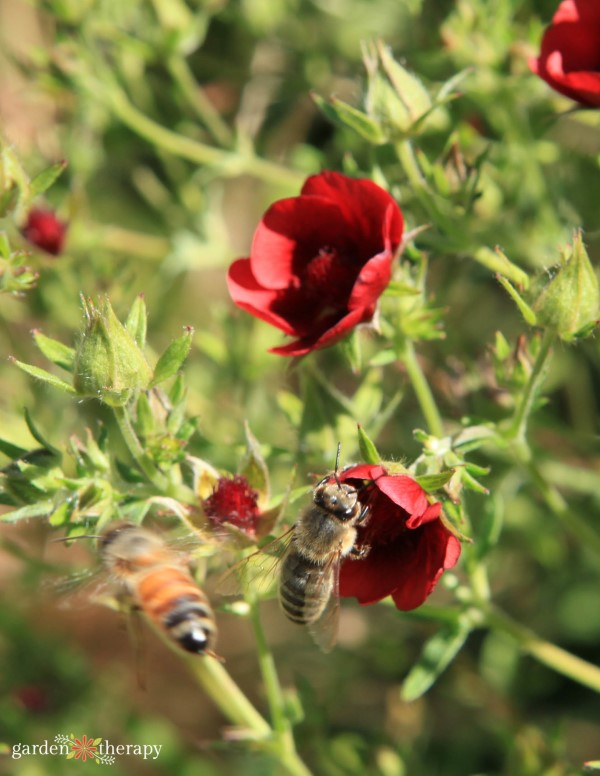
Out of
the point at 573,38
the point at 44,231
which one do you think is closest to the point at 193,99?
the point at 44,231

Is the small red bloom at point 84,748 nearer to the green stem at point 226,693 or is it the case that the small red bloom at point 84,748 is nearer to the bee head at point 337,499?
the green stem at point 226,693

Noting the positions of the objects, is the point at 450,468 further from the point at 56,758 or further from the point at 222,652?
the point at 222,652

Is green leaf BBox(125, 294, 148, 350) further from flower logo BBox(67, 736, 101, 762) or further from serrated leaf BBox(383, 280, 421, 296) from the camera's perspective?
flower logo BBox(67, 736, 101, 762)

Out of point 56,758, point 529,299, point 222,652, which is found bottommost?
point 222,652

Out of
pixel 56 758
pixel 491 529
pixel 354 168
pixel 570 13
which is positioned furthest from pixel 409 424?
pixel 56 758

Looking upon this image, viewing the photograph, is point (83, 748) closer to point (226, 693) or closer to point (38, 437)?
point (226, 693)

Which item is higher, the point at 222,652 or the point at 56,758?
the point at 56,758
